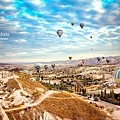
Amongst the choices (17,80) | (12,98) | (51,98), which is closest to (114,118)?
(51,98)

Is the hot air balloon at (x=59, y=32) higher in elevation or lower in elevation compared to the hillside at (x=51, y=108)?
higher

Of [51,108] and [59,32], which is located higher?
[59,32]

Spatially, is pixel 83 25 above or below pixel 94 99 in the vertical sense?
above

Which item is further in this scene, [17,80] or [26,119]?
[17,80]

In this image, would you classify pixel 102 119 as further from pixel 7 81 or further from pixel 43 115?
pixel 7 81

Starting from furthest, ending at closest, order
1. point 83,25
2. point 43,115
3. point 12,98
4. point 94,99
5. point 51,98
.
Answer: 1. point 94,99
2. point 83,25
3. point 12,98
4. point 51,98
5. point 43,115

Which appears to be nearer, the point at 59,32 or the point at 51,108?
the point at 51,108

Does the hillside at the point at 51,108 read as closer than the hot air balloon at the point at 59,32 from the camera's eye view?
Yes

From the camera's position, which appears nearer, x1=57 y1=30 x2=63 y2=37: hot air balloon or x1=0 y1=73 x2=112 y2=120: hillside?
x1=0 y1=73 x2=112 y2=120: hillside

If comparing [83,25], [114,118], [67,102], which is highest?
[83,25]

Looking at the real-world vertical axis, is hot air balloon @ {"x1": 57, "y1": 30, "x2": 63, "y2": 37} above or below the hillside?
above

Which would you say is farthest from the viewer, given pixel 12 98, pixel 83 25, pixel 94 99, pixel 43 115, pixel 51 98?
pixel 94 99
